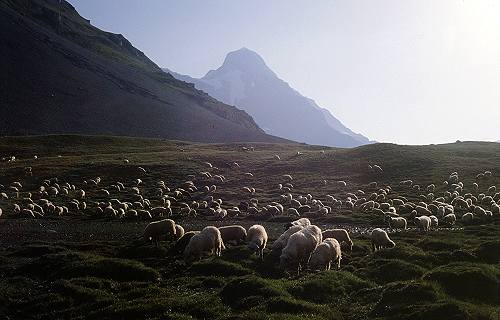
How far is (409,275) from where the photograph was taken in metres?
20.0

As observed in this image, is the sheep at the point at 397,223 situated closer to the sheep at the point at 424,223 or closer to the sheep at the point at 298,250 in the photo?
the sheep at the point at 424,223

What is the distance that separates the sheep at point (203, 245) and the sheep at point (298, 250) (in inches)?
160

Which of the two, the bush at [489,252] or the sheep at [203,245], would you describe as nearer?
the bush at [489,252]

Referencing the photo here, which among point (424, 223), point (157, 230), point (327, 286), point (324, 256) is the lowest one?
point (157, 230)

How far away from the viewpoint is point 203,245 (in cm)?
2417

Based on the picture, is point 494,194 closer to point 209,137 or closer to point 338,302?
point 338,302

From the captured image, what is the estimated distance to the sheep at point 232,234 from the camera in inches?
1118

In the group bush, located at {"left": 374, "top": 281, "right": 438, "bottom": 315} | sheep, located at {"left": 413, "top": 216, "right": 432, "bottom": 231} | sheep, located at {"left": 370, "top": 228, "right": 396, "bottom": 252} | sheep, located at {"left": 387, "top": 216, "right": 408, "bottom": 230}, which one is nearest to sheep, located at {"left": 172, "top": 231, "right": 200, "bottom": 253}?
sheep, located at {"left": 370, "top": 228, "right": 396, "bottom": 252}

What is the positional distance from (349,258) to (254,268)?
220 inches

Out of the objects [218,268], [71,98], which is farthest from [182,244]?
[71,98]

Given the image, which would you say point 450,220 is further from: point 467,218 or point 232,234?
point 232,234

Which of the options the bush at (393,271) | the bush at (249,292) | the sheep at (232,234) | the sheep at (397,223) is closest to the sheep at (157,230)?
the sheep at (232,234)

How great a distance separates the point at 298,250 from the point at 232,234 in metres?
7.05

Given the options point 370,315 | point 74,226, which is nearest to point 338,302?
point 370,315
